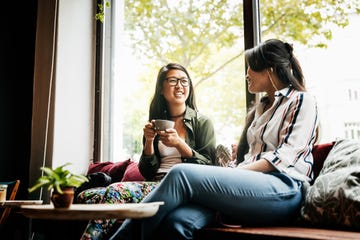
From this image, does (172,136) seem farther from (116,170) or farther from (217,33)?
(217,33)

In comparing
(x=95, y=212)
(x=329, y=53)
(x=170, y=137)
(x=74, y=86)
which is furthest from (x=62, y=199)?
(x=74, y=86)

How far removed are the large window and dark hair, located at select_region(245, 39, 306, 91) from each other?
1.83 ft

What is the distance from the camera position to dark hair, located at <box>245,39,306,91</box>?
78.9 inches

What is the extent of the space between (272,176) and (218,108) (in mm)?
1312

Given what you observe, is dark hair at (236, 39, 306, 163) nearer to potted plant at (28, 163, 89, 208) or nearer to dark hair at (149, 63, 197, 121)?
dark hair at (149, 63, 197, 121)

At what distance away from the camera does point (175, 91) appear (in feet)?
8.55


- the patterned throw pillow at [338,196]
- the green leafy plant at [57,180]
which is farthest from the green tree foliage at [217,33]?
the green leafy plant at [57,180]

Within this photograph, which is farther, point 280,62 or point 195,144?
point 195,144

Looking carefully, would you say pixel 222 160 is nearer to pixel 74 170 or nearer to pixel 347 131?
pixel 347 131

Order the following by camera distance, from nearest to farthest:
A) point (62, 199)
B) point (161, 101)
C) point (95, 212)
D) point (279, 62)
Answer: point (95, 212)
point (62, 199)
point (279, 62)
point (161, 101)

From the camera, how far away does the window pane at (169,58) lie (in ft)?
A: 9.50

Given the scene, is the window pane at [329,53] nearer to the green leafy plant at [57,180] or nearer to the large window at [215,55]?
the large window at [215,55]

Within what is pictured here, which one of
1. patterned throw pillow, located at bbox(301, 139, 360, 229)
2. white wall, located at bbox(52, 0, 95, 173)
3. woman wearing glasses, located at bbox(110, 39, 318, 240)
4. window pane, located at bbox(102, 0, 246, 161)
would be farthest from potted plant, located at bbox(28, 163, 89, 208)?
white wall, located at bbox(52, 0, 95, 173)

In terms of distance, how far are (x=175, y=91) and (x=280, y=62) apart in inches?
31.1
